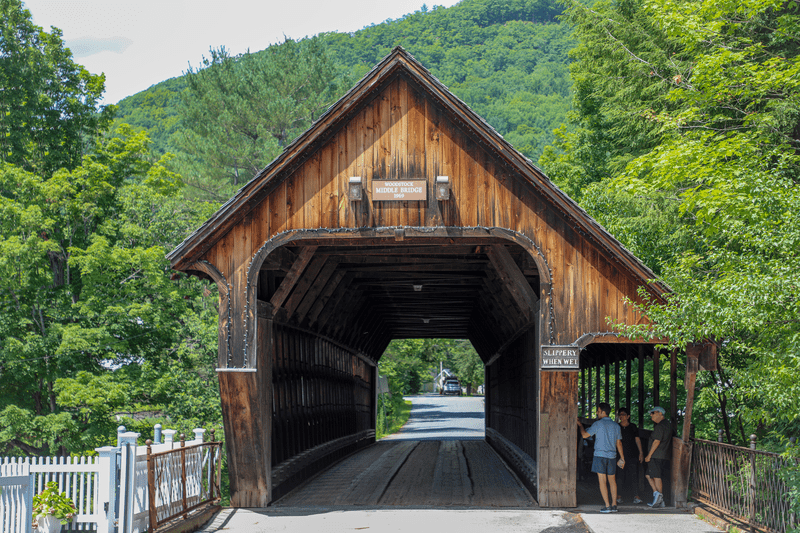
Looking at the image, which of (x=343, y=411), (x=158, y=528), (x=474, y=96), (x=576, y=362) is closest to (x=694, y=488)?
(x=576, y=362)

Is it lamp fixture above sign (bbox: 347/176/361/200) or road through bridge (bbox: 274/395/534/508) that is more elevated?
lamp fixture above sign (bbox: 347/176/361/200)

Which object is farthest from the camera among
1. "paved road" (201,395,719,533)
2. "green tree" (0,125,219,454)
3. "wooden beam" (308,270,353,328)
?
"green tree" (0,125,219,454)

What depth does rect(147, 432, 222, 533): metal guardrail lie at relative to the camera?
320 inches

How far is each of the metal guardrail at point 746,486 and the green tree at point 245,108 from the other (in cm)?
2327

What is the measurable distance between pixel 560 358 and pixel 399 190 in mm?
3189

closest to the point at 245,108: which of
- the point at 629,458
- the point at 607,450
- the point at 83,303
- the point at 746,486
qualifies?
the point at 83,303

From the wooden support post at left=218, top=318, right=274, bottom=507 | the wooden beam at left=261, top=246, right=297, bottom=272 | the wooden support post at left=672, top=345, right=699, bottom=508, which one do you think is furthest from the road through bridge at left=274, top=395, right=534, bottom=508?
the wooden beam at left=261, top=246, right=297, bottom=272

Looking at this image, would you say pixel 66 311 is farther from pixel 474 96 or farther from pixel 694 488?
pixel 474 96

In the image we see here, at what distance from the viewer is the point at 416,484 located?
1343 centimetres

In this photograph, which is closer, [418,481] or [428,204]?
[428,204]

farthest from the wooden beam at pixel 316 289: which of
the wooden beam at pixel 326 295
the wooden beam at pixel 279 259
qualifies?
the wooden beam at pixel 279 259

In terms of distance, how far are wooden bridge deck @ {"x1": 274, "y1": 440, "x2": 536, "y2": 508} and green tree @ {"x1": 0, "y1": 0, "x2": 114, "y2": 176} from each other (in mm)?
13538

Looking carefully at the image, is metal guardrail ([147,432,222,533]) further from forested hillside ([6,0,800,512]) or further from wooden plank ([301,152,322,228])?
forested hillside ([6,0,800,512])

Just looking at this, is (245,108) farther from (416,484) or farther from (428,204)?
(428,204)
